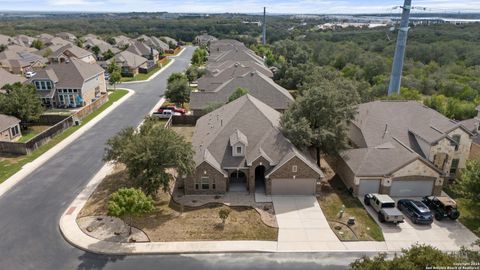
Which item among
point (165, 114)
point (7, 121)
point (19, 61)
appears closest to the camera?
point (7, 121)

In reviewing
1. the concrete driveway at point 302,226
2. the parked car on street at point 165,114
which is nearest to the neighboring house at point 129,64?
the parked car on street at point 165,114

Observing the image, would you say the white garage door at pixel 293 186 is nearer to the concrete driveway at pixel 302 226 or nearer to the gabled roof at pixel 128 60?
the concrete driveway at pixel 302 226

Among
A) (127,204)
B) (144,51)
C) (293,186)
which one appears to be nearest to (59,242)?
(127,204)

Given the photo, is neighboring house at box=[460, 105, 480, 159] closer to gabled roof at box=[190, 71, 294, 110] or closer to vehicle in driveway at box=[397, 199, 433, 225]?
vehicle in driveway at box=[397, 199, 433, 225]

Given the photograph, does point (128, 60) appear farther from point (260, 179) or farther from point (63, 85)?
point (260, 179)

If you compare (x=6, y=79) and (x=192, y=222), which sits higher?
(x=6, y=79)
